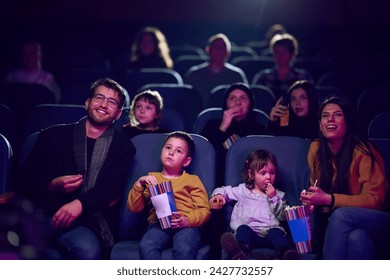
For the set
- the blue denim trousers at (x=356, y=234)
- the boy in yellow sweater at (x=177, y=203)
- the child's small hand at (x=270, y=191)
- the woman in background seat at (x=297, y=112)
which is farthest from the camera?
the woman in background seat at (x=297, y=112)

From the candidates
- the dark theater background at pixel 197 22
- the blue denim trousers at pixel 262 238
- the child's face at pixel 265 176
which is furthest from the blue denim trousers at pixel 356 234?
the dark theater background at pixel 197 22

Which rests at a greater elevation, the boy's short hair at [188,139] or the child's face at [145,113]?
the child's face at [145,113]

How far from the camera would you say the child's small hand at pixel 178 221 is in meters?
2.27

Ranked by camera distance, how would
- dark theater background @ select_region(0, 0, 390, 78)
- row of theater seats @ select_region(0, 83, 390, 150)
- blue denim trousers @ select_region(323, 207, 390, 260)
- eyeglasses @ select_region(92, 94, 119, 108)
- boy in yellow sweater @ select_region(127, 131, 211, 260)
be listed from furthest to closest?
1. dark theater background @ select_region(0, 0, 390, 78)
2. row of theater seats @ select_region(0, 83, 390, 150)
3. eyeglasses @ select_region(92, 94, 119, 108)
4. boy in yellow sweater @ select_region(127, 131, 211, 260)
5. blue denim trousers @ select_region(323, 207, 390, 260)

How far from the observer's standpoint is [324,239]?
224cm

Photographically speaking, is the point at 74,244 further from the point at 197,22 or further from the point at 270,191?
the point at 197,22

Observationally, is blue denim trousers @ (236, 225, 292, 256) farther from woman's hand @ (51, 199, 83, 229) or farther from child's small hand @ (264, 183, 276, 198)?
woman's hand @ (51, 199, 83, 229)

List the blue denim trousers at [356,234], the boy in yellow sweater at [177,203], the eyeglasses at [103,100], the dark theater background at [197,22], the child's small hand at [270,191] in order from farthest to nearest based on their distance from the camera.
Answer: the dark theater background at [197,22] → the eyeglasses at [103,100] → the child's small hand at [270,191] → the boy in yellow sweater at [177,203] → the blue denim trousers at [356,234]

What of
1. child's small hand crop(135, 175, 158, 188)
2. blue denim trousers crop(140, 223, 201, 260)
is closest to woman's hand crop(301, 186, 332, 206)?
blue denim trousers crop(140, 223, 201, 260)

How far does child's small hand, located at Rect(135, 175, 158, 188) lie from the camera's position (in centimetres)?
231

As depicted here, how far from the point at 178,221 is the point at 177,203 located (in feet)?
0.39

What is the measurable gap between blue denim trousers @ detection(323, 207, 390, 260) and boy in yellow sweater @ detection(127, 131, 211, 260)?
46cm

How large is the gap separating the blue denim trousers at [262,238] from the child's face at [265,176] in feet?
0.57

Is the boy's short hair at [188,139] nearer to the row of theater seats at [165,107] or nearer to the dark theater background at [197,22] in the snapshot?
the row of theater seats at [165,107]
